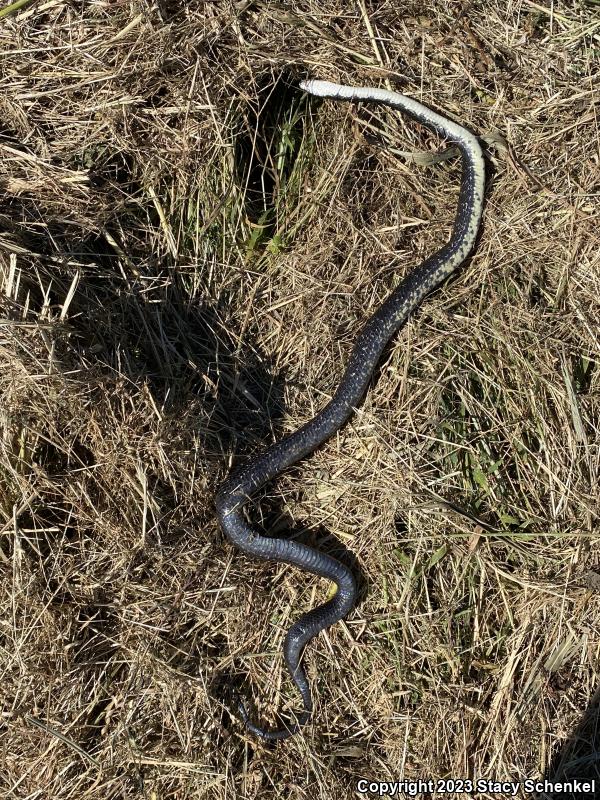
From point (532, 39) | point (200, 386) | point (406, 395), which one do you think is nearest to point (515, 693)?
point (406, 395)

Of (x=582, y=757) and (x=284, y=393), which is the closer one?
(x=582, y=757)

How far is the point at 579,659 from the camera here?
2908 mm

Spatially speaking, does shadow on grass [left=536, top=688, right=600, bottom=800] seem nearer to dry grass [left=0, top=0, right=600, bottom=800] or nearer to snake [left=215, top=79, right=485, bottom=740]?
dry grass [left=0, top=0, right=600, bottom=800]

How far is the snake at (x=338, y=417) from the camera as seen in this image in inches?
113

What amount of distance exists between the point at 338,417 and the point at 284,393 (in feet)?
0.94

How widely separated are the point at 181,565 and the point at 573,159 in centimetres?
251

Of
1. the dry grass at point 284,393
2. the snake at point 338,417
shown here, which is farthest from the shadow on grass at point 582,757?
the snake at point 338,417

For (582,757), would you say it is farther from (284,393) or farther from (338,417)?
(284,393)

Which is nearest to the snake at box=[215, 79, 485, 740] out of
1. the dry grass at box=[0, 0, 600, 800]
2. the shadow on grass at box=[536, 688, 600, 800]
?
the dry grass at box=[0, 0, 600, 800]

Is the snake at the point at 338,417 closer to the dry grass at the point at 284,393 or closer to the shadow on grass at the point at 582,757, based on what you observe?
the dry grass at the point at 284,393

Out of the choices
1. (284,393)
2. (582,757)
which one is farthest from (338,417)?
(582,757)

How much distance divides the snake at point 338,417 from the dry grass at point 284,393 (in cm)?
7

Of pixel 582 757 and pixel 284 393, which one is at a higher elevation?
pixel 284 393

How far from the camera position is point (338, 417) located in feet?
9.78
